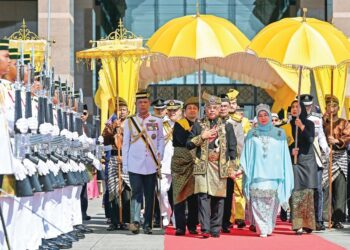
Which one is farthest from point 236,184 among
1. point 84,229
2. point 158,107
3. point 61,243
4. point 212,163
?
point 61,243

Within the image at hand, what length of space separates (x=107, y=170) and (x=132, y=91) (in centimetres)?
810

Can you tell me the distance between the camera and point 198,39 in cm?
1322

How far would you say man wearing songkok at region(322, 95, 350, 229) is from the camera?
14.1 metres

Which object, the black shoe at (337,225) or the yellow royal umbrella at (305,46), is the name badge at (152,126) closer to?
the yellow royal umbrella at (305,46)

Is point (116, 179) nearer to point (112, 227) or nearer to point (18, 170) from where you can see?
point (112, 227)

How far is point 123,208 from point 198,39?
275cm

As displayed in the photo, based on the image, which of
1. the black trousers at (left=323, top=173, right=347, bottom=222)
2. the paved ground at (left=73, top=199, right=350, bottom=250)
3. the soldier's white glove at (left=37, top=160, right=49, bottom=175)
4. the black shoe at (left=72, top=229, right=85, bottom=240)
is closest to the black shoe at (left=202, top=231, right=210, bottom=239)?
the paved ground at (left=73, top=199, right=350, bottom=250)

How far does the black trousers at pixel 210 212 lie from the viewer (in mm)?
12070

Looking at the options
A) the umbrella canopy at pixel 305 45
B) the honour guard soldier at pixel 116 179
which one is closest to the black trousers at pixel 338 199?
the umbrella canopy at pixel 305 45

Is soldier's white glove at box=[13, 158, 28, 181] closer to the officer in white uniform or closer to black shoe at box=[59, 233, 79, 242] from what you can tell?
black shoe at box=[59, 233, 79, 242]

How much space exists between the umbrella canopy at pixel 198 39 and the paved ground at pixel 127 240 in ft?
8.62

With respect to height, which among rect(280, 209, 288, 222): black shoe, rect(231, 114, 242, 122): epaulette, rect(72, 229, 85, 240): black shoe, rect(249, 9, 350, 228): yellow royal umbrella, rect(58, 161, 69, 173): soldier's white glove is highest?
rect(249, 9, 350, 228): yellow royal umbrella

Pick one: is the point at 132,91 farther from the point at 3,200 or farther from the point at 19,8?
the point at 3,200

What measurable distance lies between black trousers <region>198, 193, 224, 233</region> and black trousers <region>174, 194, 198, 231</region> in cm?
48
